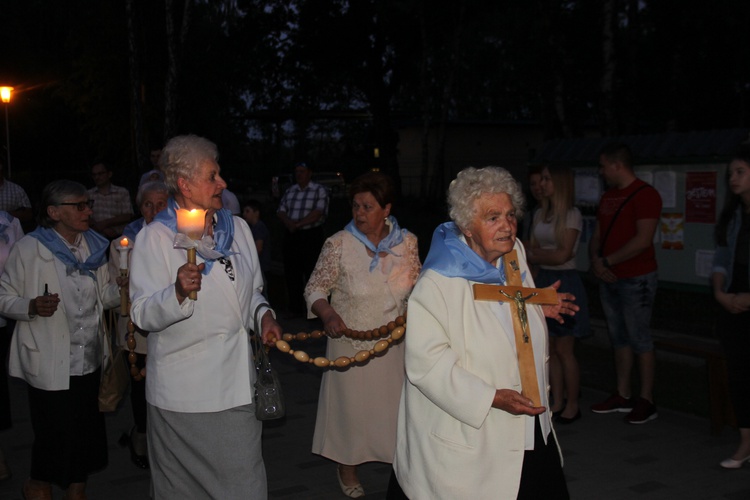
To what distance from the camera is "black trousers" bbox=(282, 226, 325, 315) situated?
41.7 ft

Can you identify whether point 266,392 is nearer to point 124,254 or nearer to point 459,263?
point 459,263

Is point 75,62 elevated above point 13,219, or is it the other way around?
point 75,62

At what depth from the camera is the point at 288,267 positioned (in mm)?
12867

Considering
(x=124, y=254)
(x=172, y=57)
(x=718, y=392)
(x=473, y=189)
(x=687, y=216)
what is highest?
(x=172, y=57)

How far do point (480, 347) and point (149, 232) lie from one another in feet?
5.01

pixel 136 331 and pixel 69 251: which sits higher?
pixel 69 251

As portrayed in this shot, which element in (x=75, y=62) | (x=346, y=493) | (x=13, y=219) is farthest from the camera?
(x=75, y=62)

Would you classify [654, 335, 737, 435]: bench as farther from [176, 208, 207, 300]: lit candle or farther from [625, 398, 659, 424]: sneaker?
[176, 208, 207, 300]: lit candle

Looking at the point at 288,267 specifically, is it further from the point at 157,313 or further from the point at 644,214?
the point at 157,313

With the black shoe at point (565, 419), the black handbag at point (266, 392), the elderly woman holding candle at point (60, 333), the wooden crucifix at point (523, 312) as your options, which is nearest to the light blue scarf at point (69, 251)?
the elderly woman holding candle at point (60, 333)

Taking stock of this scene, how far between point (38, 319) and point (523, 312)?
294cm

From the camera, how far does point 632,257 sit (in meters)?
7.03

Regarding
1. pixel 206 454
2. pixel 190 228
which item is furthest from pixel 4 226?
pixel 190 228

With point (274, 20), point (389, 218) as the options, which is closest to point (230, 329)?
point (389, 218)
